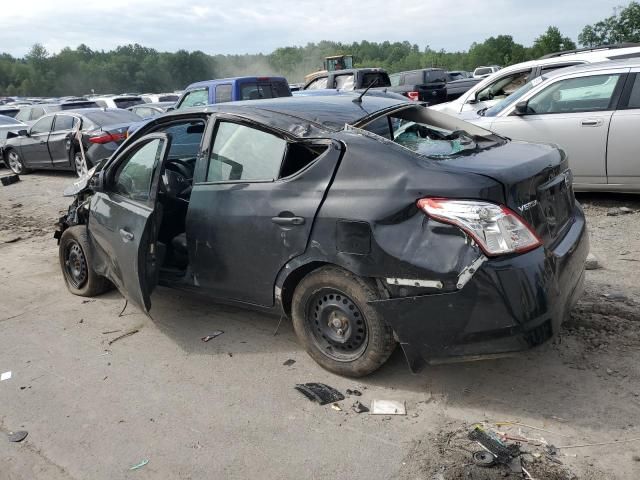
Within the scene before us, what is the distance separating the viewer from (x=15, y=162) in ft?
43.6

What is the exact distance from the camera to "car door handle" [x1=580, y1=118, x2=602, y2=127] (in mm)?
6230

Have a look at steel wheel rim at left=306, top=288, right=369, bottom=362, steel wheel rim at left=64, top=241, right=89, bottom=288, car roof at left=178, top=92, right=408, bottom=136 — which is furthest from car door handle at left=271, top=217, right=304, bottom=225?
steel wheel rim at left=64, top=241, right=89, bottom=288

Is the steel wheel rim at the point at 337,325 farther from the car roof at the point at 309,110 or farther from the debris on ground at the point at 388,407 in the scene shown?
the car roof at the point at 309,110

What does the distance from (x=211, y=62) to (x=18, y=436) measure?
10839 centimetres

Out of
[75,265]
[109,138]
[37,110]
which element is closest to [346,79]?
[109,138]

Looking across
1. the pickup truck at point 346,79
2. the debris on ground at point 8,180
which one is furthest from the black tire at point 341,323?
the pickup truck at point 346,79

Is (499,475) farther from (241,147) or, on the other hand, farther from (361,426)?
(241,147)

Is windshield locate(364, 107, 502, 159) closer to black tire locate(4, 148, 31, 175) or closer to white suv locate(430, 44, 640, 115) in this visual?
white suv locate(430, 44, 640, 115)

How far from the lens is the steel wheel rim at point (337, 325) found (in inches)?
126

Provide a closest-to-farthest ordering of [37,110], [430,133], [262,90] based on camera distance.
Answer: [430,133] < [262,90] < [37,110]

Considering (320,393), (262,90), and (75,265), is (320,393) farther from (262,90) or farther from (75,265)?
(262,90)

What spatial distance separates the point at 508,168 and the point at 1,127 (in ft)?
53.5

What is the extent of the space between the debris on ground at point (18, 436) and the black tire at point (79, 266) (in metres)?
1.95

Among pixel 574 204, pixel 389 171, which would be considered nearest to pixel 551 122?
pixel 574 204
